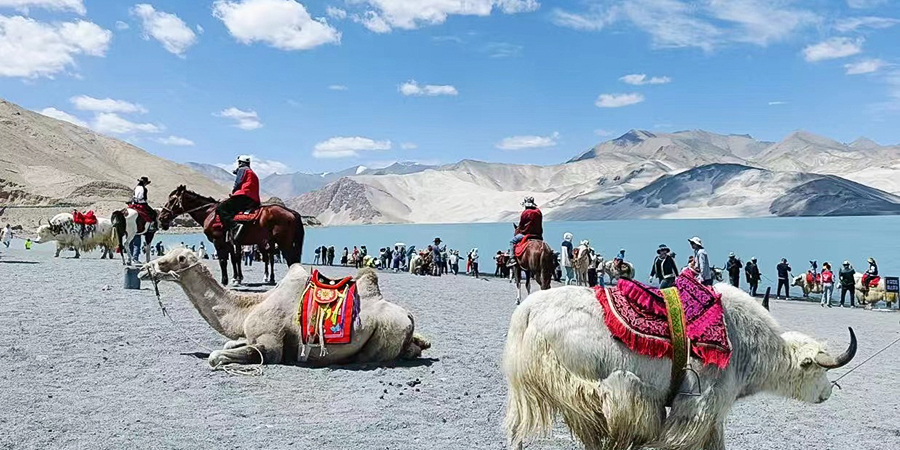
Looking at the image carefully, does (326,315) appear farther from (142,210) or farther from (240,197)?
(142,210)

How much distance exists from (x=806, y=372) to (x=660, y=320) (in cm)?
101

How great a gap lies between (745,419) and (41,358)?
7214 millimetres

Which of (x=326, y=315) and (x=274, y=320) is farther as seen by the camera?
(x=274, y=320)

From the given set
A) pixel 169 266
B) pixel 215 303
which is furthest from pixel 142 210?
pixel 215 303

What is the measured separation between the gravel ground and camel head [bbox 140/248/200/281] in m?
0.93

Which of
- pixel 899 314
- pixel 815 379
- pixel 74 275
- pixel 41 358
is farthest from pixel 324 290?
pixel 899 314

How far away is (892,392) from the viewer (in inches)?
323

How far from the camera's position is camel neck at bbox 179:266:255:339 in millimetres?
7953

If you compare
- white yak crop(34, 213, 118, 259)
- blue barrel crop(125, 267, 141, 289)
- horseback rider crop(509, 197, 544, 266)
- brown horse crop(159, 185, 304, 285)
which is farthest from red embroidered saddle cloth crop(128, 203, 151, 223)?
horseback rider crop(509, 197, 544, 266)

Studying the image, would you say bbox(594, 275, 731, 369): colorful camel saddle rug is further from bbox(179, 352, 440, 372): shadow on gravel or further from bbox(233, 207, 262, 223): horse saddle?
bbox(233, 207, 262, 223): horse saddle

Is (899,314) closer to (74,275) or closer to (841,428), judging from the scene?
(841,428)

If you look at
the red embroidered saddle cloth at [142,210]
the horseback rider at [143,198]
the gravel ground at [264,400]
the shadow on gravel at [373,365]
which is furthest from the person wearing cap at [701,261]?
the red embroidered saddle cloth at [142,210]

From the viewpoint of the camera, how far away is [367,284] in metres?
8.48

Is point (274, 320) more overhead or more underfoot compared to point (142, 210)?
more underfoot
